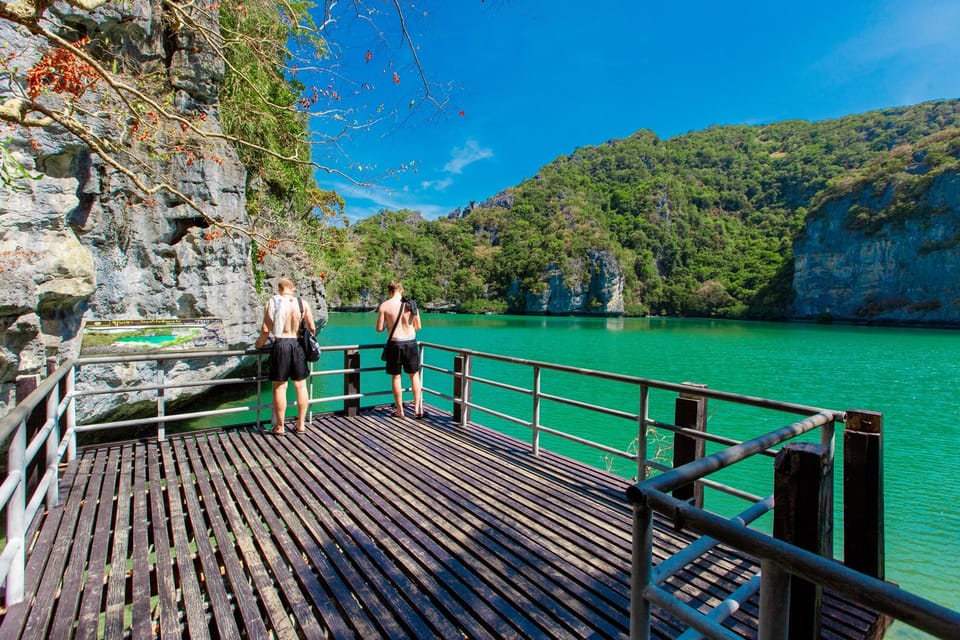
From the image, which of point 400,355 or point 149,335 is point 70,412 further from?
point 149,335

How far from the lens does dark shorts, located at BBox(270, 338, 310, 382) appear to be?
473 cm

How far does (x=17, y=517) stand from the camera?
2145 millimetres

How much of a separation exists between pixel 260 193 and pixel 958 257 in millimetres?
78968

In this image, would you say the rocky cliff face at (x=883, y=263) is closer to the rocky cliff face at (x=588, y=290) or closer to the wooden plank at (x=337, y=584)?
the rocky cliff face at (x=588, y=290)

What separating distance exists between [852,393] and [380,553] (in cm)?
2123

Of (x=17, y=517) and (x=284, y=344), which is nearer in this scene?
(x=17, y=517)

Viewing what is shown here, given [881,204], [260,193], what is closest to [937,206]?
[881,204]

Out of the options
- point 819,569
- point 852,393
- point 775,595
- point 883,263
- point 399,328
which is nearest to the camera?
point 819,569

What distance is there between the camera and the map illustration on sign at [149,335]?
7.34 meters

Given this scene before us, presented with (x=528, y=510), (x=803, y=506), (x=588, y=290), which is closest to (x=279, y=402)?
(x=528, y=510)

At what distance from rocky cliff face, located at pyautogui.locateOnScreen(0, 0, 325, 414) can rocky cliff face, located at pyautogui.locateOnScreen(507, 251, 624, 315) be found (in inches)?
3405

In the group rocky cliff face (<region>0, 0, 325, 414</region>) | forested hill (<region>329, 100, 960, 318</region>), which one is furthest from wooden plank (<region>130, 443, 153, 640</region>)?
forested hill (<region>329, 100, 960, 318</region>)

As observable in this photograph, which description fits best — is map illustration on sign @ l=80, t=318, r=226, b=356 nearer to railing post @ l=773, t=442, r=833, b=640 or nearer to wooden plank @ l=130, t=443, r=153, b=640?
wooden plank @ l=130, t=443, r=153, b=640

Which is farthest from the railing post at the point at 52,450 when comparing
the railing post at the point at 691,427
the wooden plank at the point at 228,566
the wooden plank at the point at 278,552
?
the railing post at the point at 691,427
